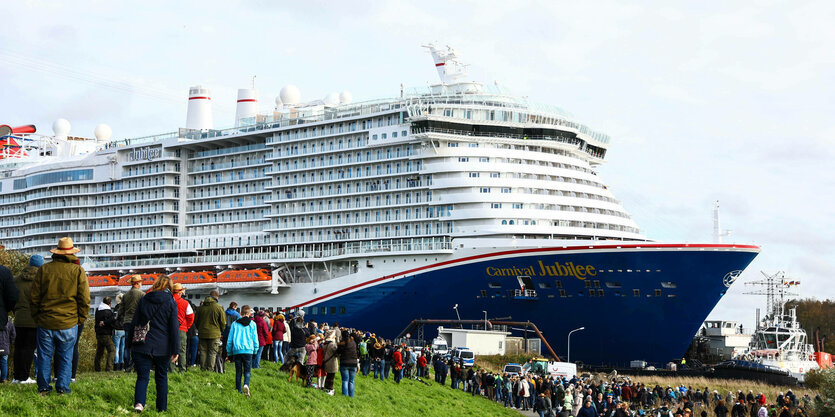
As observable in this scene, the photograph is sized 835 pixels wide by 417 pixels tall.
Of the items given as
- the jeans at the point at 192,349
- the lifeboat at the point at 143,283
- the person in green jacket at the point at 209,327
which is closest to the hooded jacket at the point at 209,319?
the person in green jacket at the point at 209,327

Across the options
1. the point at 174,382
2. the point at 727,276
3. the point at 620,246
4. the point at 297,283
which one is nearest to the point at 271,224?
the point at 297,283

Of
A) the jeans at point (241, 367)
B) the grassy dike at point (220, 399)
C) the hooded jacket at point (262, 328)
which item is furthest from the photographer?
the hooded jacket at point (262, 328)

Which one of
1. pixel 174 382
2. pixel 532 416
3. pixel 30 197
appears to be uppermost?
pixel 30 197

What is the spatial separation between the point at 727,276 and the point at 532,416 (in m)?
19.4

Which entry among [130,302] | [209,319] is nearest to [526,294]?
[209,319]

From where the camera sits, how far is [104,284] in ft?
213

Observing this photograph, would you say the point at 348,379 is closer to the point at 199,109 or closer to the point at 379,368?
the point at 379,368

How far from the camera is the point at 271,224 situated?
199 ft

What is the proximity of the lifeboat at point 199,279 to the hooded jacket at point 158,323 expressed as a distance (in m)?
46.5

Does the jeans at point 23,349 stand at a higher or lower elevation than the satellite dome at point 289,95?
lower

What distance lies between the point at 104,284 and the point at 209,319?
163 feet

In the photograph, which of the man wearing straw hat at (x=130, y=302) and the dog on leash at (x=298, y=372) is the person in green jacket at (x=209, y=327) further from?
the dog on leash at (x=298, y=372)

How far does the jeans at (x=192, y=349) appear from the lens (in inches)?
789

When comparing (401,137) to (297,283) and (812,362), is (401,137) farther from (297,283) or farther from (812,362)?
(812,362)
